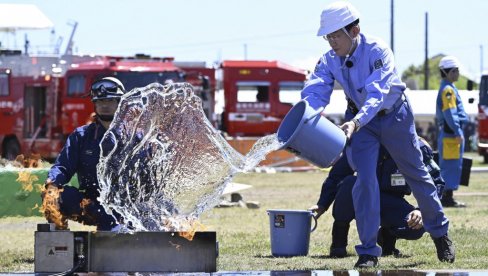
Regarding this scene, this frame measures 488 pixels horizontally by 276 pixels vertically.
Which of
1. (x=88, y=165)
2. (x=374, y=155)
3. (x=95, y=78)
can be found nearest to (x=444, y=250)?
(x=374, y=155)

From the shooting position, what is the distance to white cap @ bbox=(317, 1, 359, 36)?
8648 mm

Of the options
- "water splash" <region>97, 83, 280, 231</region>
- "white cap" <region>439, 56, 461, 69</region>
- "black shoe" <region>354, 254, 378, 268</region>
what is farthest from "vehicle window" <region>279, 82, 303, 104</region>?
"black shoe" <region>354, 254, 378, 268</region>

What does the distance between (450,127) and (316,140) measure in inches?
325

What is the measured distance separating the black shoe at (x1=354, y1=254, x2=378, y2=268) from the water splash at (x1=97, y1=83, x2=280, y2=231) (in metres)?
1.04

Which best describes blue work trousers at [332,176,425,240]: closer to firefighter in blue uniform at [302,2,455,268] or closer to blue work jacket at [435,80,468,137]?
firefighter in blue uniform at [302,2,455,268]

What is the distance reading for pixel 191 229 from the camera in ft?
26.6

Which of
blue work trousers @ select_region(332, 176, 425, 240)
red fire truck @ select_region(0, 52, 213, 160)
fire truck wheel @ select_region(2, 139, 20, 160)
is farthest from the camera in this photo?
fire truck wheel @ select_region(2, 139, 20, 160)

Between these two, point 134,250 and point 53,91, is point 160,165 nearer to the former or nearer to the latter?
point 134,250

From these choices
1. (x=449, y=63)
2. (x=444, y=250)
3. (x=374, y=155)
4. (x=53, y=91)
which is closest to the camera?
(x=374, y=155)

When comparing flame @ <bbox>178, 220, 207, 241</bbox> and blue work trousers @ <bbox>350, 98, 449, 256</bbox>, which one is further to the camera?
blue work trousers @ <bbox>350, 98, 449, 256</bbox>

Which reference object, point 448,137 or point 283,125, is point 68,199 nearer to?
point 283,125

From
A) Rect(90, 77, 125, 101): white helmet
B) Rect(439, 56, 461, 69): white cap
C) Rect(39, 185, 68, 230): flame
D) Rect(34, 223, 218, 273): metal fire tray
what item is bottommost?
Rect(34, 223, 218, 273): metal fire tray

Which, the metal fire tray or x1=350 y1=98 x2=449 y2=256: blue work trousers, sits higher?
Answer: x1=350 y1=98 x2=449 y2=256: blue work trousers

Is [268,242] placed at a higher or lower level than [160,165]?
lower
